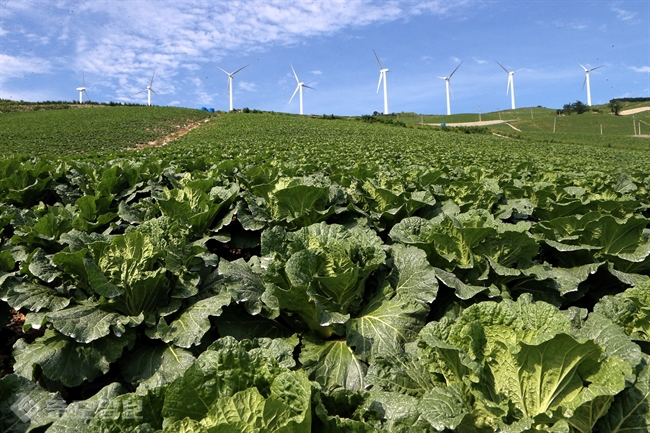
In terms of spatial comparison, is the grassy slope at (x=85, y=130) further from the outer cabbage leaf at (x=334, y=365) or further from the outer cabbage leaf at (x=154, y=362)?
the outer cabbage leaf at (x=334, y=365)

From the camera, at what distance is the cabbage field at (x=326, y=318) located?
173cm

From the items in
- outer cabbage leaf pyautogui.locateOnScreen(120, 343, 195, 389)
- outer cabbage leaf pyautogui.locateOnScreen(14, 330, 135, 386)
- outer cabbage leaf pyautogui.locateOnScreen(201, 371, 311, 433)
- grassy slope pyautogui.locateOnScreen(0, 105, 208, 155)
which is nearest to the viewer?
outer cabbage leaf pyautogui.locateOnScreen(201, 371, 311, 433)

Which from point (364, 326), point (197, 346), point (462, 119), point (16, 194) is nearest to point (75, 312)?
point (197, 346)

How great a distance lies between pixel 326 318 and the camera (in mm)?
2789

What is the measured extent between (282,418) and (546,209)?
212 inches

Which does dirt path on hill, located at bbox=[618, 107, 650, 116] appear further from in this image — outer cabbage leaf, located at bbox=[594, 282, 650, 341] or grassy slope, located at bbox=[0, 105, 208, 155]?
outer cabbage leaf, located at bbox=[594, 282, 650, 341]

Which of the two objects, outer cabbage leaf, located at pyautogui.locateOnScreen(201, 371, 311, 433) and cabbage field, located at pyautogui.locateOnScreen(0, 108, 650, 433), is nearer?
outer cabbage leaf, located at pyautogui.locateOnScreen(201, 371, 311, 433)

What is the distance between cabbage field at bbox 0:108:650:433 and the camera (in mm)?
1730

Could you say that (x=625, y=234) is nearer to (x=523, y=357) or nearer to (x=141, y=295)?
(x=523, y=357)

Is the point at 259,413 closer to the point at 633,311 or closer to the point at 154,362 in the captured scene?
the point at 154,362

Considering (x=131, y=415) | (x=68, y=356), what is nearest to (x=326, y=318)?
(x=131, y=415)

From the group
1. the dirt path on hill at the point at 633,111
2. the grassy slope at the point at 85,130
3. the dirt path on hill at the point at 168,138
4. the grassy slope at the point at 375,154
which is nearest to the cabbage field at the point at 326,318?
the grassy slope at the point at 375,154

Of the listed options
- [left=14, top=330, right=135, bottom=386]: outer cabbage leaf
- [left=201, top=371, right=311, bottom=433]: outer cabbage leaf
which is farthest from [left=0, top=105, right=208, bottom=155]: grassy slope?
[left=201, top=371, right=311, bottom=433]: outer cabbage leaf

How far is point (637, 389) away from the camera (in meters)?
1.90
